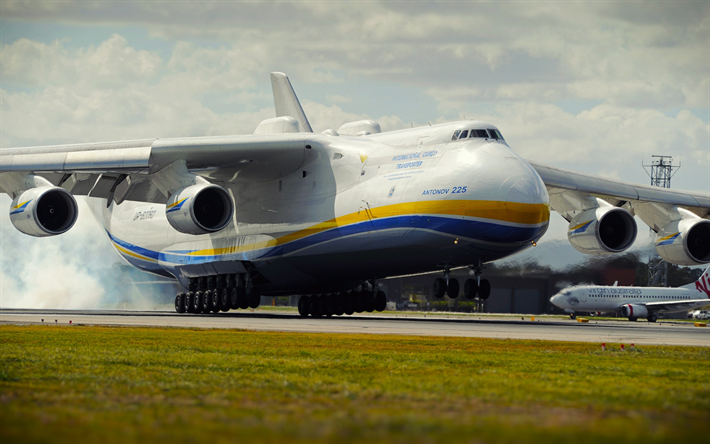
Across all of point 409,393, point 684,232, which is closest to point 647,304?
point 684,232

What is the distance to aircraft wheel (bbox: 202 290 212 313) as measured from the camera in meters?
28.8

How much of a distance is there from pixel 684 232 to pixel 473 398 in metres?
22.3

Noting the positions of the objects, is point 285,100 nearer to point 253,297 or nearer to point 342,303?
point 253,297

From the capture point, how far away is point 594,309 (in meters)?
45.7

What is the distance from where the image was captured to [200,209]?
2394 centimetres

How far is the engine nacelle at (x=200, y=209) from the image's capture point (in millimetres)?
23375

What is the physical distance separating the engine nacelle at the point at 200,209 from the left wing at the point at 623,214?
1042 cm

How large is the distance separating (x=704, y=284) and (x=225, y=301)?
3336cm

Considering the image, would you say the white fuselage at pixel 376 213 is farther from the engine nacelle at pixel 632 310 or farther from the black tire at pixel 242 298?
the engine nacelle at pixel 632 310

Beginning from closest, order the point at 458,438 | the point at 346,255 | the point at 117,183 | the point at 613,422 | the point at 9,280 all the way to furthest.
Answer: the point at 458,438 < the point at 613,422 < the point at 346,255 < the point at 117,183 < the point at 9,280

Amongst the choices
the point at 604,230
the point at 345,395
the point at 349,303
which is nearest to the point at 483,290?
the point at 604,230

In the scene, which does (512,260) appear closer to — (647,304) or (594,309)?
(594,309)

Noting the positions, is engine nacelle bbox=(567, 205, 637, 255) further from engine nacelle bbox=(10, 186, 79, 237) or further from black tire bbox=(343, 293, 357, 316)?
engine nacelle bbox=(10, 186, 79, 237)

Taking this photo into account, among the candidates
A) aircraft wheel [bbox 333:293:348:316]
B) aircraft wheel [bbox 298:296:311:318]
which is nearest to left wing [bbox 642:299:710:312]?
aircraft wheel [bbox 333:293:348:316]
